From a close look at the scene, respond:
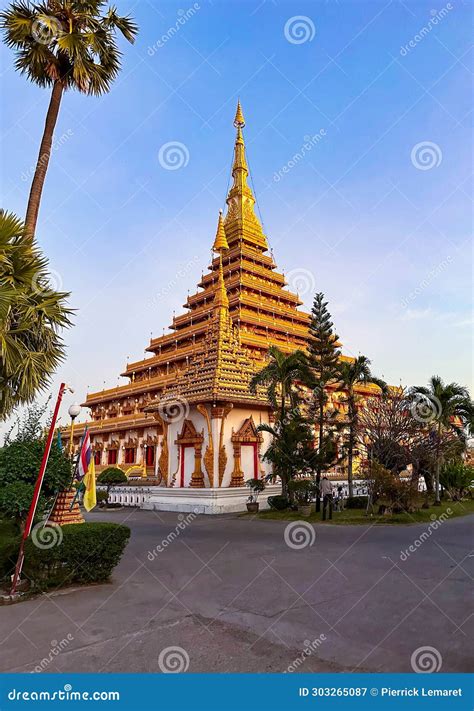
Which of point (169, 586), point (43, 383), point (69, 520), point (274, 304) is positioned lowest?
point (169, 586)

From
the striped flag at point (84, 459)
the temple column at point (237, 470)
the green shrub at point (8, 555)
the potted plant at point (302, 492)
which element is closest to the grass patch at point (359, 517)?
the potted plant at point (302, 492)

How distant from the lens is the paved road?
4.64 metres

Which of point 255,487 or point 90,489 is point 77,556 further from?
point 255,487

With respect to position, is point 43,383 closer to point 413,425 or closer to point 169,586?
point 169,586

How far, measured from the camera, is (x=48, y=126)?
1180 centimetres

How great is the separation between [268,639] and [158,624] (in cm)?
141

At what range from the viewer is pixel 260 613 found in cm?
614

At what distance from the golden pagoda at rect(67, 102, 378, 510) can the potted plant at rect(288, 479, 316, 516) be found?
3.49 m

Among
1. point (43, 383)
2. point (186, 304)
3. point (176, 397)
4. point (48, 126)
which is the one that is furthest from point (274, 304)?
point (43, 383)

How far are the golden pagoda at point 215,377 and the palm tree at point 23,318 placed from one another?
12.4 metres

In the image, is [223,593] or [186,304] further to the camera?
[186,304]

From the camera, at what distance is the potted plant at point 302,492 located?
1806 cm

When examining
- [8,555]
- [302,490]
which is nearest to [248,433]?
[302,490]

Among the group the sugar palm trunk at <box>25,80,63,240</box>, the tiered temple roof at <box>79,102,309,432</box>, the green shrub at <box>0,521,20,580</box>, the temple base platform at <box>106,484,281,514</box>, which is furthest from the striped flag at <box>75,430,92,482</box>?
the tiered temple roof at <box>79,102,309,432</box>
